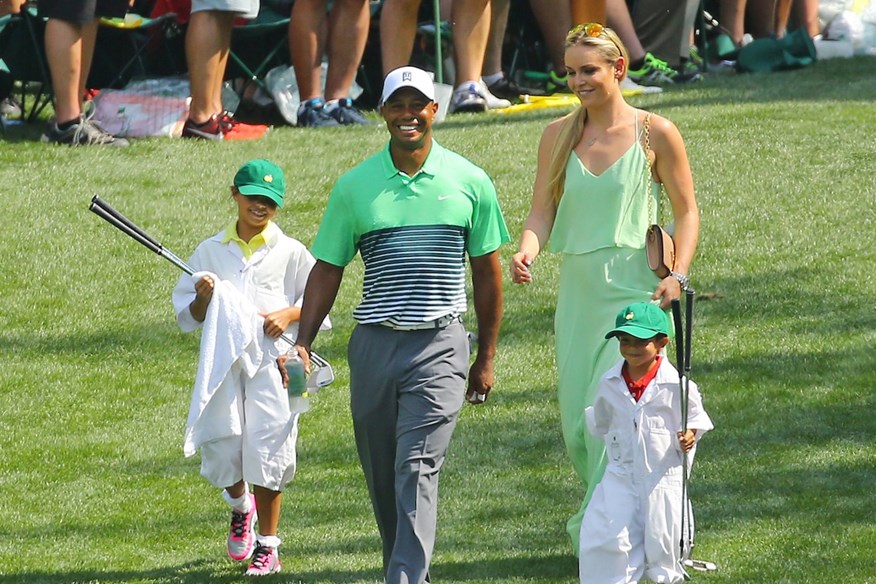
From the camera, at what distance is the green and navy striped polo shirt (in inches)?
231

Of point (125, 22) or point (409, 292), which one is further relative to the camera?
point (125, 22)

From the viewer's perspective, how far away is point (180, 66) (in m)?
14.7

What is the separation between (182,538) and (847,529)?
285cm

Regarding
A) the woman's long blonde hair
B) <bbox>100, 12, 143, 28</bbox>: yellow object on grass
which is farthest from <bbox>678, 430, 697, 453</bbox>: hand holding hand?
<bbox>100, 12, 143, 28</bbox>: yellow object on grass

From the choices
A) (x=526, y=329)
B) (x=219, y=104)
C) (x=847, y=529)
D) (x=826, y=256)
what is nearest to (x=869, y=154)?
(x=826, y=256)

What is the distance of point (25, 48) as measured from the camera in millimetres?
13250

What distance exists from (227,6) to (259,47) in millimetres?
2086

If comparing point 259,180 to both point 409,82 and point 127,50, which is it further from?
point 127,50

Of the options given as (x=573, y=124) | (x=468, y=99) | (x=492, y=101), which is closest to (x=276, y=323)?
(x=573, y=124)

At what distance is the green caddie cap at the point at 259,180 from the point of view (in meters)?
6.66

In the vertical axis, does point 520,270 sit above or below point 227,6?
below

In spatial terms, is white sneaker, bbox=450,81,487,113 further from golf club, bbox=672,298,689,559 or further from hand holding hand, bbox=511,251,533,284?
golf club, bbox=672,298,689,559

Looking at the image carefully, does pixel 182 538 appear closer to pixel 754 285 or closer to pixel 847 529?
pixel 847 529

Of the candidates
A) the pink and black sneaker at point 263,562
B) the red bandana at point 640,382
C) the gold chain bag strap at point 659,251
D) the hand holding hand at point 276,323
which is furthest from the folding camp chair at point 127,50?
the red bandana at point 640,382
